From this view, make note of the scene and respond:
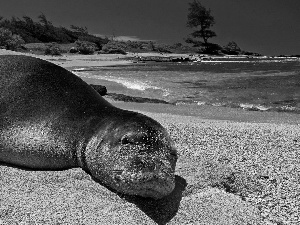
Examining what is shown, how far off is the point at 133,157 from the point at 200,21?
67.0 meters

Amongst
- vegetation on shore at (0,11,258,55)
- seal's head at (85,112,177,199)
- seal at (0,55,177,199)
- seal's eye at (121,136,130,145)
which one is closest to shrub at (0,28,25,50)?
vegetation on shore at (0,11,258,55)

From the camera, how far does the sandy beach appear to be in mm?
2383

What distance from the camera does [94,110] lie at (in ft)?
10.5

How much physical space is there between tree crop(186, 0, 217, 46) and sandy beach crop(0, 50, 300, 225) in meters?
64.1

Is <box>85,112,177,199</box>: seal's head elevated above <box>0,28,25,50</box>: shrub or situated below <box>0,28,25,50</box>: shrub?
below

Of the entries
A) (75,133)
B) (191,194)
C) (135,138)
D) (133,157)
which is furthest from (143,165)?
(75,133)

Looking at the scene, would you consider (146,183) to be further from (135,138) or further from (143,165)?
(135,138)

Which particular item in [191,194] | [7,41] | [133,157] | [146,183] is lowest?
[191,194]

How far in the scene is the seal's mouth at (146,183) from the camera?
2.34 m

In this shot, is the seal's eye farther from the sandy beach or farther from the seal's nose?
the sandy beach

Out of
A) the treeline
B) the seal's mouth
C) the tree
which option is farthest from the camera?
the tree

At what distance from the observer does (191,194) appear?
2711mm

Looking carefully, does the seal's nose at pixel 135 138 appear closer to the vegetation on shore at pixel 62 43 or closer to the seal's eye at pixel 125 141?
the seal's eye at pixel 125 141

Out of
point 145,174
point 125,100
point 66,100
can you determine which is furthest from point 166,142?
point 125,100
